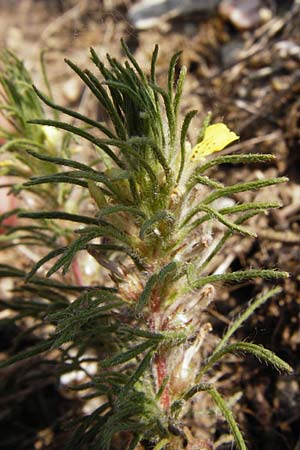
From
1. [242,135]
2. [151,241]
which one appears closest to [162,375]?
[151,241]

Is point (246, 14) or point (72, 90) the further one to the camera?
point (72, 90)

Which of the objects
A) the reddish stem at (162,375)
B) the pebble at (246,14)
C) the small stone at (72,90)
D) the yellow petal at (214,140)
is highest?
the pebble at (246,14)

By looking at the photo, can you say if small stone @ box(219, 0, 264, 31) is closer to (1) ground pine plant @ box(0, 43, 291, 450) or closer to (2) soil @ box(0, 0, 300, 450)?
(2) soil @ box(0, 0, 300, 450)

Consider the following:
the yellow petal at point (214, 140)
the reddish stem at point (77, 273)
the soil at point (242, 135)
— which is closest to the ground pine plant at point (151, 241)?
the yellow petal at point (214, 140)

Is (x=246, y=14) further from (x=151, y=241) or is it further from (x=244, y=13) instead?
(x=151, y=241)

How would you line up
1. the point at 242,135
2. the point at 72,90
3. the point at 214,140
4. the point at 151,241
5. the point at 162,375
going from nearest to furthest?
the point at 214,140, the point at 151,241, the point at 162,375, the point at 242,135, the point at 72,90

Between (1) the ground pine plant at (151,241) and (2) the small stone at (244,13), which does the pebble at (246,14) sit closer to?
(2) the small stone at (244,13)

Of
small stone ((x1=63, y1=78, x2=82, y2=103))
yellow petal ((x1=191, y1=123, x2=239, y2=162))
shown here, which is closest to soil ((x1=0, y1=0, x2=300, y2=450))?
small stone ((x1=63, y1=78, x2=82, y2=103))

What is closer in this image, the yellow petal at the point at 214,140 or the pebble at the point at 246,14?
the yellow petal at the point at 214,140
